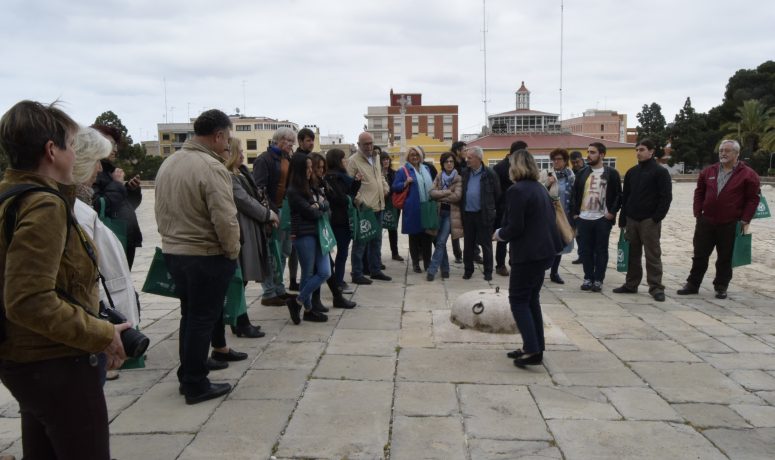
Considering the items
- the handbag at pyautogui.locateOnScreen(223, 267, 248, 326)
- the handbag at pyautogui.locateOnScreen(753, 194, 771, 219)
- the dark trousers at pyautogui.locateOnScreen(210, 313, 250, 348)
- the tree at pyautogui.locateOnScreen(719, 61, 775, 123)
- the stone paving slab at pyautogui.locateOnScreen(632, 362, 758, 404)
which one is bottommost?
the stone paving slab at pyautogui.locateOnScreen(632, 362, 758, 404)

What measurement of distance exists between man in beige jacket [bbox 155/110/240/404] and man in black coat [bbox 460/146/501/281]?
4.51m

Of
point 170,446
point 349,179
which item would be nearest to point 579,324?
point 349,179

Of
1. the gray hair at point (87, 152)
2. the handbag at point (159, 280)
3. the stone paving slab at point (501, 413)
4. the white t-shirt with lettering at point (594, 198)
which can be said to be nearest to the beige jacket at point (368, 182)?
the white t-shirt with lettering at point (594, 198)

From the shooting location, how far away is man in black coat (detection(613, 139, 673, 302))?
650 cm

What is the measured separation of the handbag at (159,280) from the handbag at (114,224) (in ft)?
2.57

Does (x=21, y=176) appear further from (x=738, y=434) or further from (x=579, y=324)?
(x=579, y=324)

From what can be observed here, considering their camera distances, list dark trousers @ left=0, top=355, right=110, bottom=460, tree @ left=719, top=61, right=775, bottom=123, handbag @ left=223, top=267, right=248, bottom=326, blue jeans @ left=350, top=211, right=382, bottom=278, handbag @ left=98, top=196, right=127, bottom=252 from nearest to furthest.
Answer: dark trousers @ left=0, top=355, right=110, bottom=460 → handbag @ left=223, top=267, right=248, bottom=326 → handbag @ left=98, top=196, right=127, bottom=252 → blue jeans @ left=350, top=211, right=382, bottom=278 → tree @ left=719, top=61, right=775, bottom=123

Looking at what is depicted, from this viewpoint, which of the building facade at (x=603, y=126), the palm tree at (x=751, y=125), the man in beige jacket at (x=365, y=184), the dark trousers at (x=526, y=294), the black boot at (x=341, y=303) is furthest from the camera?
the building facade at (x=603, y=126)

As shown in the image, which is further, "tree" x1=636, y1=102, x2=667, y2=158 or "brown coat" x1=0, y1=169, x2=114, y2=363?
"tree" x1=636, y1=102, x2=667, y2=158

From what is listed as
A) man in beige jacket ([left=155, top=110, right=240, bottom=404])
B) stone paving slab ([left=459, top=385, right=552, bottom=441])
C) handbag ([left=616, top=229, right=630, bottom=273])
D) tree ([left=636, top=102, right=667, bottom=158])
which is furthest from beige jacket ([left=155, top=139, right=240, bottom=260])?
tree ([left=636, top=102, right=667, bottom=158])

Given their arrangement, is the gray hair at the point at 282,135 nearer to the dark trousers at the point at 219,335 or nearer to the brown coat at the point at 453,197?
the dark trousers at the point at 219,335

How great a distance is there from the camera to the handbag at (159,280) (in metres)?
3.79

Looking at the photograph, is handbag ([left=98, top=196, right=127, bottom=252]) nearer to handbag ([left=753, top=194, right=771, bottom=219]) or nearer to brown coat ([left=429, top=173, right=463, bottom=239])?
brown coat ([left=429, top=173, right=463, bottom=239])

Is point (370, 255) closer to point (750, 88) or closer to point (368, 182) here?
point (368, 182)
